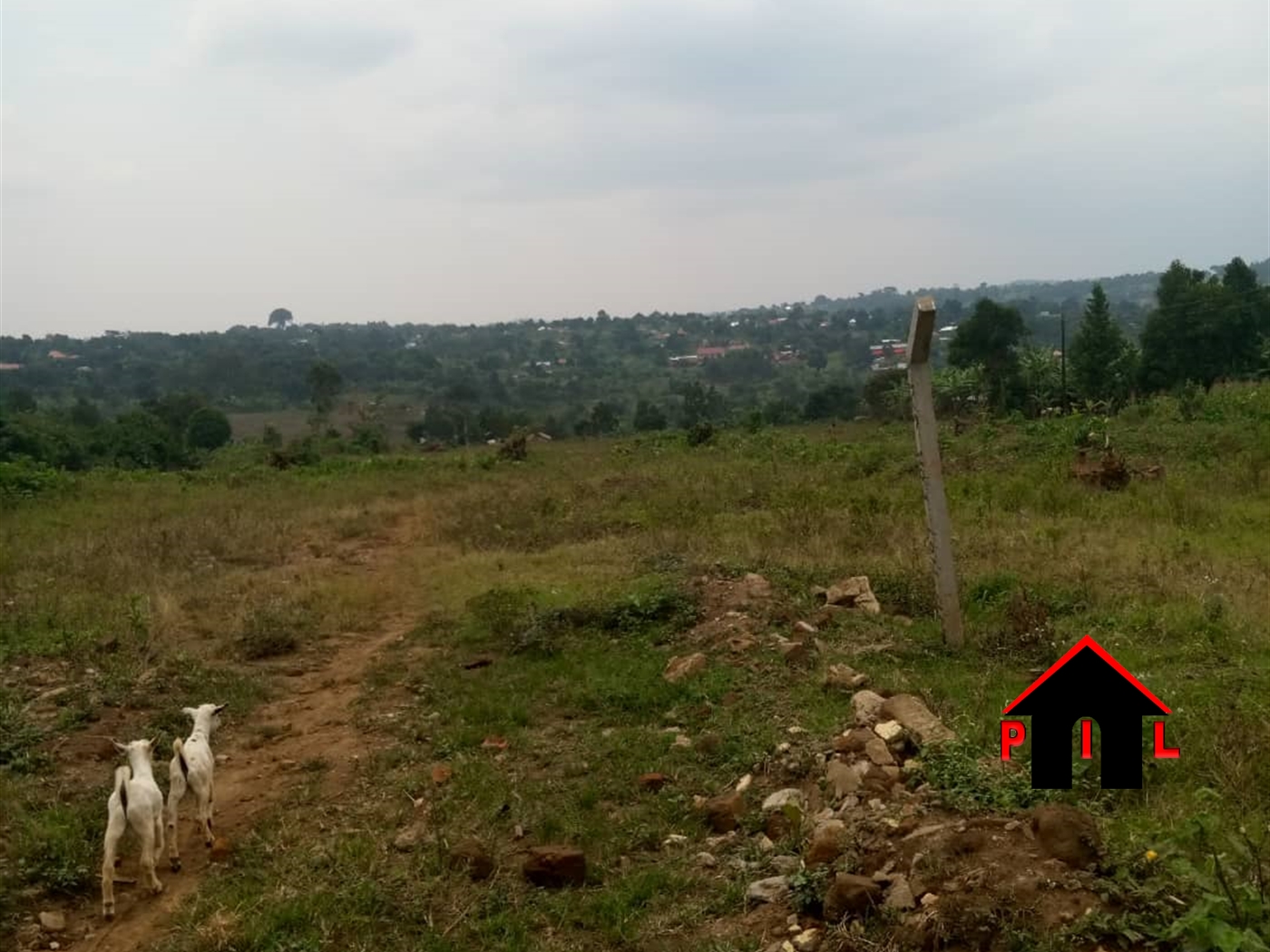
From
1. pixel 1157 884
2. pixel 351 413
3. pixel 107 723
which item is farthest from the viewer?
pixel 351 413

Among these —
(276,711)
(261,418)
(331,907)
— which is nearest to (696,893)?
(331,907)

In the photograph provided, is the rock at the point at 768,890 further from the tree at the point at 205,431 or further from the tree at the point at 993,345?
the tree at the point at 205,431

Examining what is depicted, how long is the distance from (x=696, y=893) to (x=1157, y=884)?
1.67 metres

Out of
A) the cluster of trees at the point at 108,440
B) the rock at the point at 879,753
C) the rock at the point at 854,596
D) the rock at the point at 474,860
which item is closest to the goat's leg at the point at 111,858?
the rock at the point at 474,860

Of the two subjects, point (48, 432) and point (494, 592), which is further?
point (48, 432)

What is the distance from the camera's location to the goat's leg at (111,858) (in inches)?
158

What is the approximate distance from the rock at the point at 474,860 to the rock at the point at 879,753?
1.71 meters

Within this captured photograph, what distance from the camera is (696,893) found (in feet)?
12.5

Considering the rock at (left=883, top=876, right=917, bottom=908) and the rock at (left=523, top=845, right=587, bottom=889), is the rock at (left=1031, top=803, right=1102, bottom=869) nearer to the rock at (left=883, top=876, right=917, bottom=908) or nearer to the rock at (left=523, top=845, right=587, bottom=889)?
the rock at (left=883, top=876, right=917, bottom=908)

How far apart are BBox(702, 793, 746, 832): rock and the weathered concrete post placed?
236 cm

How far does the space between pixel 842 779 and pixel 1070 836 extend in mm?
1314

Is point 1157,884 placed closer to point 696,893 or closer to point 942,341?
point 696,893

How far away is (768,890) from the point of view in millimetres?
3635

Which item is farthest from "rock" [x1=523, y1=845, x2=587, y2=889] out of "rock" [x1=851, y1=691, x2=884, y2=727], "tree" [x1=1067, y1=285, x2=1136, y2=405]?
"tree" [x1=1067, y1=285, x2=1136, y2=405]
